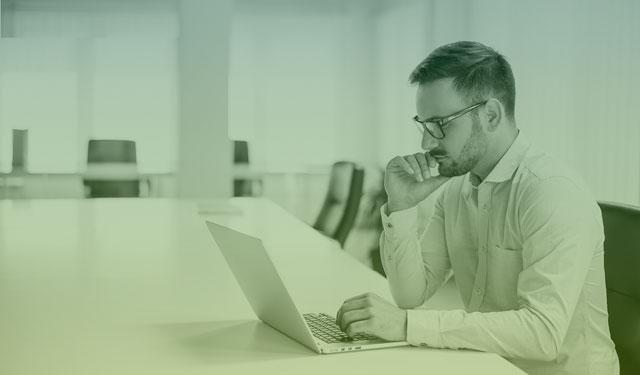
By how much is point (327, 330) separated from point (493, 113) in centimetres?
67

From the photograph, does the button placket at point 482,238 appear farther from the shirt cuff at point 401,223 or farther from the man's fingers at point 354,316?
the man's fingers at point 354,316

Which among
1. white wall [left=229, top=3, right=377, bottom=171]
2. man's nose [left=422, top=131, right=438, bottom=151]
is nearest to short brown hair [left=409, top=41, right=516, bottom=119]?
man's nose [left=422, top=131, right=438, bottom=151]

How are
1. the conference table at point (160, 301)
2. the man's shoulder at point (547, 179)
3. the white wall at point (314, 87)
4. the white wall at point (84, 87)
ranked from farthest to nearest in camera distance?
the white wall at point (314, 87) < the white wall at point (84, 87) < the man's shoulder at point (547, 179) < the conference table at point (160, 301)

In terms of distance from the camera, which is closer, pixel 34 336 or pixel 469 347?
pixel 469 347

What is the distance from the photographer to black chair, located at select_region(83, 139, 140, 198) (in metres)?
6.45

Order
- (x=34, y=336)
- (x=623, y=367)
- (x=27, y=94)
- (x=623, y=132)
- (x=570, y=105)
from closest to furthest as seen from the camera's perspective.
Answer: (x=34, y=336) → (x=623, y=367) → (x=623, y=132) → (x=570, y=105) → (x=27, y=94)

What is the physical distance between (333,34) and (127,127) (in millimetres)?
2328

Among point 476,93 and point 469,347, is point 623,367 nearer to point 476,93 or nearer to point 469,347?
point 469,347

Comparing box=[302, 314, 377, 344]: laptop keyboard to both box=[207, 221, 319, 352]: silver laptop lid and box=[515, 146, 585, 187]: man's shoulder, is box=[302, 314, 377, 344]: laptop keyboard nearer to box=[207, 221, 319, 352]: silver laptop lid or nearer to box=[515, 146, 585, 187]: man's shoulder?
box=[207, 221, 319, 352]: silver laptop lid

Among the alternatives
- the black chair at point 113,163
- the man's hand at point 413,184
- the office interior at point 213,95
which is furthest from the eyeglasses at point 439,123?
the black chair at point 113,163

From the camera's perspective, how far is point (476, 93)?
181cm

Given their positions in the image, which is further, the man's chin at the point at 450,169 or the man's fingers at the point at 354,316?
the man's chin at the point at 450,169

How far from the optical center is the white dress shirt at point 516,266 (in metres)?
1.46

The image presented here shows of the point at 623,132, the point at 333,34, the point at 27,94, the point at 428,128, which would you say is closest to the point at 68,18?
the point at 27,94
